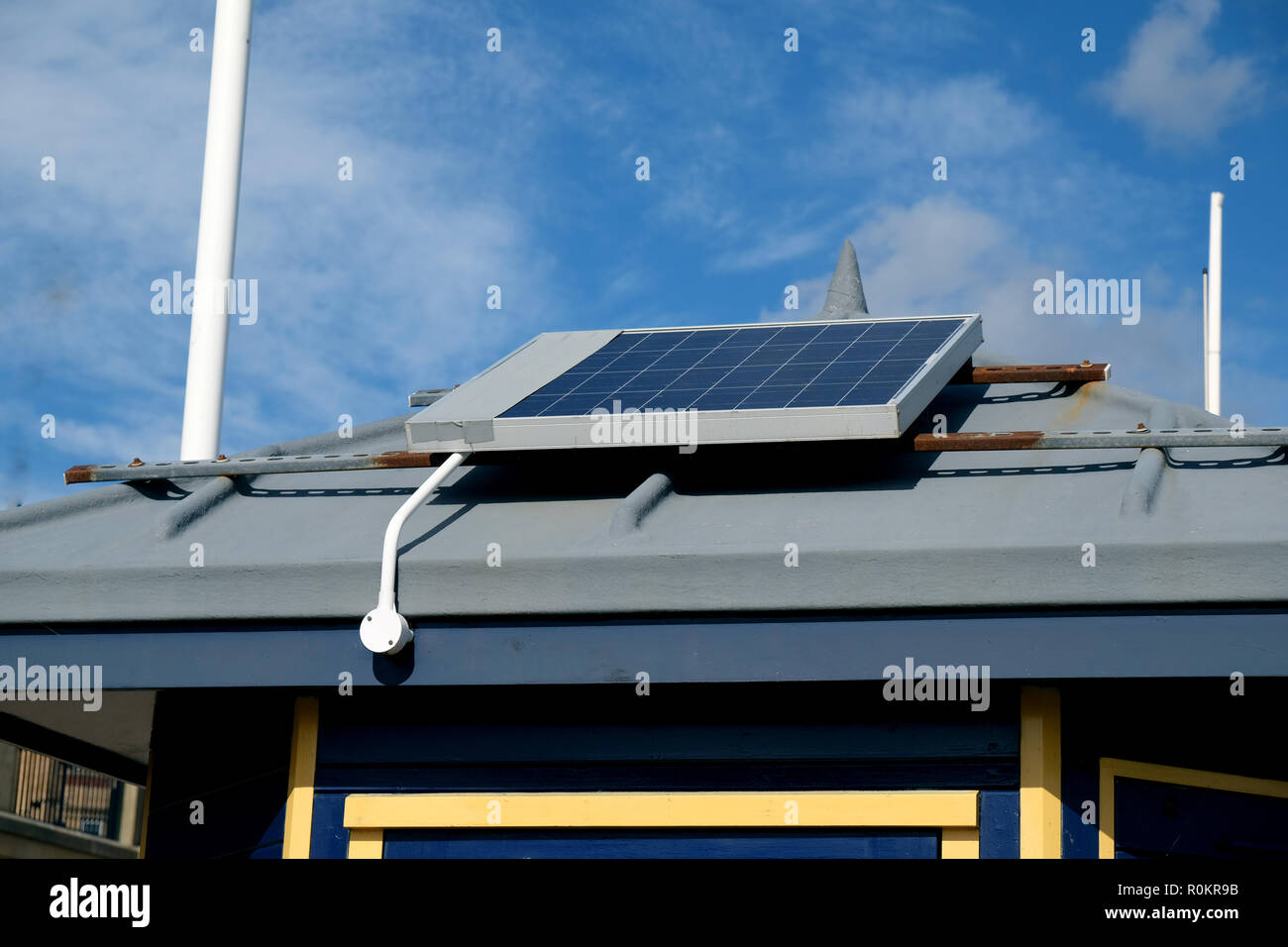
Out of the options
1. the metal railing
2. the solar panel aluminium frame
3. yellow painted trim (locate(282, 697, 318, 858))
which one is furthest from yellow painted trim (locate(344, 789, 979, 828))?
the metal railing

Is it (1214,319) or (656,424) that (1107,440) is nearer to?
(656,424)

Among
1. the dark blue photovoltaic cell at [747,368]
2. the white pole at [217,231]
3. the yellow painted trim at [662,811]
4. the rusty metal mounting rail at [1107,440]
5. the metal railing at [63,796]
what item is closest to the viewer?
the yellow painted trim at [662,811]

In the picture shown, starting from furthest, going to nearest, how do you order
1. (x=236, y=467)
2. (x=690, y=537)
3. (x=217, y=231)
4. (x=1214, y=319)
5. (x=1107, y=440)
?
(x=1214, y=319)
(x=217, y=231)
(x=236, y=467)
(x=1107, y=440)
(x=690, y=537)

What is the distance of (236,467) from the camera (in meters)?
6.27

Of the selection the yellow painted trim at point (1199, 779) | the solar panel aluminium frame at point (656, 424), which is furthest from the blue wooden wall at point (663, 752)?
the solar panel aluminium frame at point (656, 424)

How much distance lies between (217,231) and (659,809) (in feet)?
14.8

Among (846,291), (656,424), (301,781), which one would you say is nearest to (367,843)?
(301,781)

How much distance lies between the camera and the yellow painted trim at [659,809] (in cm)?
499

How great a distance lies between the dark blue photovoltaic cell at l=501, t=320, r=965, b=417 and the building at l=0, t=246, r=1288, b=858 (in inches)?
9.7

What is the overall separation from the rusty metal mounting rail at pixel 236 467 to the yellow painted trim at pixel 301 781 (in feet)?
3.64

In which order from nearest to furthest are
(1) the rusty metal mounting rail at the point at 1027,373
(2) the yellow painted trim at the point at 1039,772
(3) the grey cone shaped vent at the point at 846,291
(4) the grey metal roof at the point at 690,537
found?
1. (4) the grey metal roof at the point at 690,537
2. (2) the yellow painted trim at the point at 1039,772
3. (1) the rusty metal mounting rail at the point at 1027,373
4. (3) the grey cone shaped vent at the point at 846,291

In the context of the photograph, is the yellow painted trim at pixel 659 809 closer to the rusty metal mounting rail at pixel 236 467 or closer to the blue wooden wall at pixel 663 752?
the blue wooden wall at pixel 663 752

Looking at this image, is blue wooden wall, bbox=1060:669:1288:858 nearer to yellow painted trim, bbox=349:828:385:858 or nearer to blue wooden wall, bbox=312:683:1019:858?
blue wooden wall, bbox=312:683:1019:858

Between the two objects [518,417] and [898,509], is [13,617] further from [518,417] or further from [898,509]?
[898,509]
